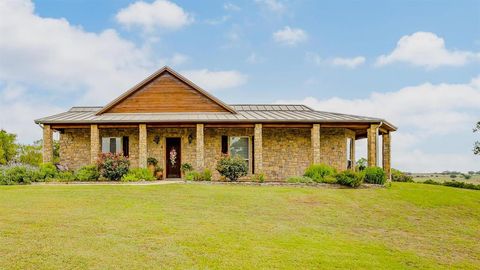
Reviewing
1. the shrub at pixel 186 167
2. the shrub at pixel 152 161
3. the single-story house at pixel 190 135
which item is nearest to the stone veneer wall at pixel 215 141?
the single-story house at pixel 190 135

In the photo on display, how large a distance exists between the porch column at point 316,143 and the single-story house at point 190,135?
0.16ft

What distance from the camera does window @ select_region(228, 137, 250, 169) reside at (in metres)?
22.4

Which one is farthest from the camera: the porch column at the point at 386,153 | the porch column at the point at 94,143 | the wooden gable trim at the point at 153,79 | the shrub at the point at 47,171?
the porch column at the point at 386,153

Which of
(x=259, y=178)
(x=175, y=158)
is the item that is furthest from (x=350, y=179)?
(x=175, y=158)

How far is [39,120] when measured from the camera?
20.9 metres

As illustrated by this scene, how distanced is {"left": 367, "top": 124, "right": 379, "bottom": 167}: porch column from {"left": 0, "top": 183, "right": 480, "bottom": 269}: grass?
461cm

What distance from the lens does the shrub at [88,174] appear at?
1941 cm

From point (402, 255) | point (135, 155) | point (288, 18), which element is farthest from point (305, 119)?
→ point (402, 255)

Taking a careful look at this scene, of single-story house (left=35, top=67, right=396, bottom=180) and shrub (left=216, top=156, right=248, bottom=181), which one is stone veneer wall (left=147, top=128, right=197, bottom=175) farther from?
shrub (left=216, top=156, right=248, bottom=181)

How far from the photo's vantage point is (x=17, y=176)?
61.2 ft

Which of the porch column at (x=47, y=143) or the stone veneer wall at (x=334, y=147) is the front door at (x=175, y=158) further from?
the stone veneer wall at (x=334, y=147)

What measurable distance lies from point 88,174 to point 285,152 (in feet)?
32.5

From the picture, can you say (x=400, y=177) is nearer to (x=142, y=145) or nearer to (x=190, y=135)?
(x=190, y=135)

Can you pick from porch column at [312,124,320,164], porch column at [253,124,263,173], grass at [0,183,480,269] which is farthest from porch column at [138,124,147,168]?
porch column at [312,124,320,164]
